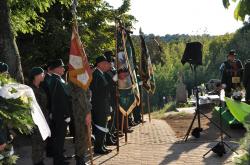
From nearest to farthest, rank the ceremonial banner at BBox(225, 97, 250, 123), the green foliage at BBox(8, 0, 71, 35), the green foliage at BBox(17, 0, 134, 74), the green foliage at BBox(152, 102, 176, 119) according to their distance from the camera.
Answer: the ceremonial banner at BBox(225, 97, 250, 123) → the green foliage at BBox(8, 0, 71, 35) → the green foliage at BBox(17, 0, 134, 74) → the green foliage at BBox(152, 102, 176, 119)

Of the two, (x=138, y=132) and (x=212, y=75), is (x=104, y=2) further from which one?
(x=212, y=75)

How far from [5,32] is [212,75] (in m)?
26.3

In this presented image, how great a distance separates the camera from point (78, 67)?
822cm

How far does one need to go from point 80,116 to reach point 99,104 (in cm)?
164

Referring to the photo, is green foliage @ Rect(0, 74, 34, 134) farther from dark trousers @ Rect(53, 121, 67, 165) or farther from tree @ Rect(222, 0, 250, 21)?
tree @ Rect(222, 0, 250, 21)

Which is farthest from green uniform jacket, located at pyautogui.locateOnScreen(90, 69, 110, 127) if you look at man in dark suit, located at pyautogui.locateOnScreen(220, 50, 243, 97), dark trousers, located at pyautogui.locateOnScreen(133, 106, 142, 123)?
man in dark suit, located at pyautogui.locateOnScreen(220, 50, 243, 97)

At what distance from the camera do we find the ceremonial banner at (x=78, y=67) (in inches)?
319

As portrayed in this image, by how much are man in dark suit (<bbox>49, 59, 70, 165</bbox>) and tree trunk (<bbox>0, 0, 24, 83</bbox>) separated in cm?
325

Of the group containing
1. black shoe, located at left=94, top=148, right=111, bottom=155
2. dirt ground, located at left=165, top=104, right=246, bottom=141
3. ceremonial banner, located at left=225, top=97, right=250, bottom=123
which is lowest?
dirt ground, located at left=165, top=104, right=246, bottom=141

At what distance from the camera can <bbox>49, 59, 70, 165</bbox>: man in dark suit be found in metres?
8.30

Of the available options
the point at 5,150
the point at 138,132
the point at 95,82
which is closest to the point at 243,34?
the point at 138,132

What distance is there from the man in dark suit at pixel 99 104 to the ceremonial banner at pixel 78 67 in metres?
1.79

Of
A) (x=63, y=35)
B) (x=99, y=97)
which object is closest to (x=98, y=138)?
(x=99, y=97)

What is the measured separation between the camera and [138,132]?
43.6 feet
